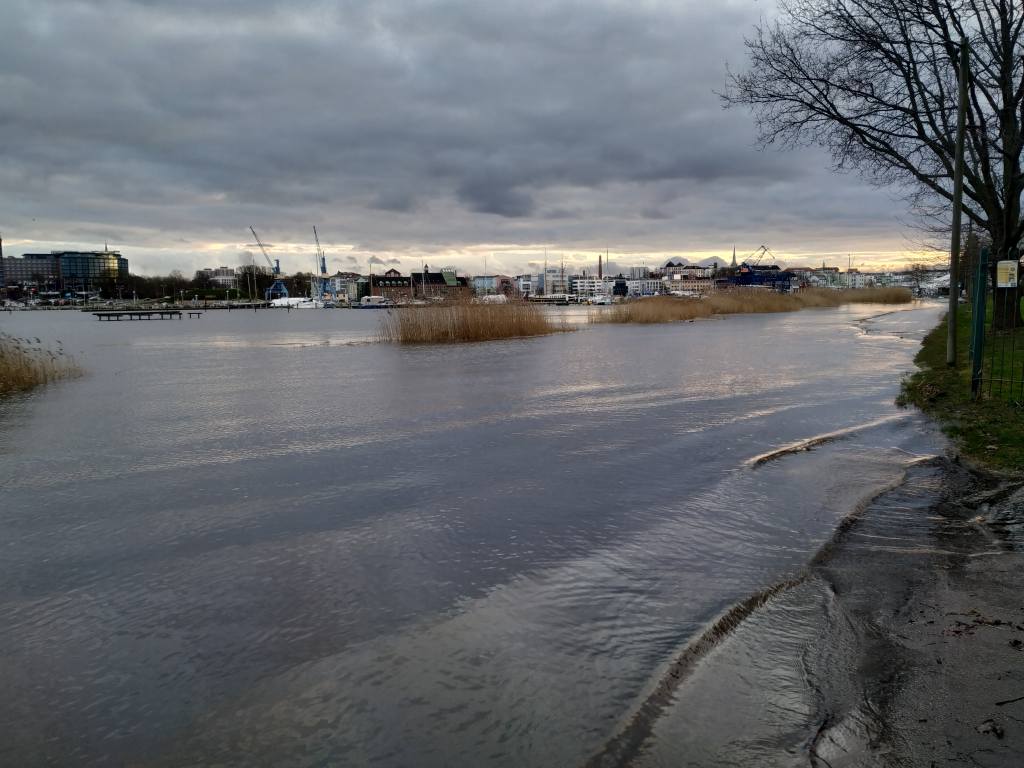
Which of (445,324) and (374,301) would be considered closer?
(445,324)

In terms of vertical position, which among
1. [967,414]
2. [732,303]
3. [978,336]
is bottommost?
[967,414]

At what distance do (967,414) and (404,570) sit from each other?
8797 millimetres

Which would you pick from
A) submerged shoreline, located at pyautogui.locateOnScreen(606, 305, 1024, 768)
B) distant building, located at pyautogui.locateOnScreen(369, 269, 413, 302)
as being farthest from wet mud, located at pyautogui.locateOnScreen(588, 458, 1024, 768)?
distant building, located at pyautogui.locateOnScreen(369, 269, 413, 302)

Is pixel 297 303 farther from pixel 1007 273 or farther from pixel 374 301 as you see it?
pixel 1007 273

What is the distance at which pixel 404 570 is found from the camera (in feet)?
17.5

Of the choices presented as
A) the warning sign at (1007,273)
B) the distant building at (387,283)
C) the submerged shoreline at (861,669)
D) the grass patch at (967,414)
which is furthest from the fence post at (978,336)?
the distant building at (387,283)

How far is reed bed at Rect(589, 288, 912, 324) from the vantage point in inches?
1895

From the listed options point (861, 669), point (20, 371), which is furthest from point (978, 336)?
point (20, 371)

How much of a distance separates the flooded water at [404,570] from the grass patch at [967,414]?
48 cm

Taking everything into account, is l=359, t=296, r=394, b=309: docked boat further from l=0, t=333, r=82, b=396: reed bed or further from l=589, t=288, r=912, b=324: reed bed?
l=0, t=333, r=82, b=396: reed bed

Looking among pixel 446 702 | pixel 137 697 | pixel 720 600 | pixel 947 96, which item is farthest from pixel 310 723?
pixel 947 96

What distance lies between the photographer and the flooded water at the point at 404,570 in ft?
11.2

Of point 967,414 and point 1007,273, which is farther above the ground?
point 1007,273

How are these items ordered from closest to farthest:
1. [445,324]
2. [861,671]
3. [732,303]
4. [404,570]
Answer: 1. [861,671]
2. [404,570]
3. [445,324]
4. [732,303]
